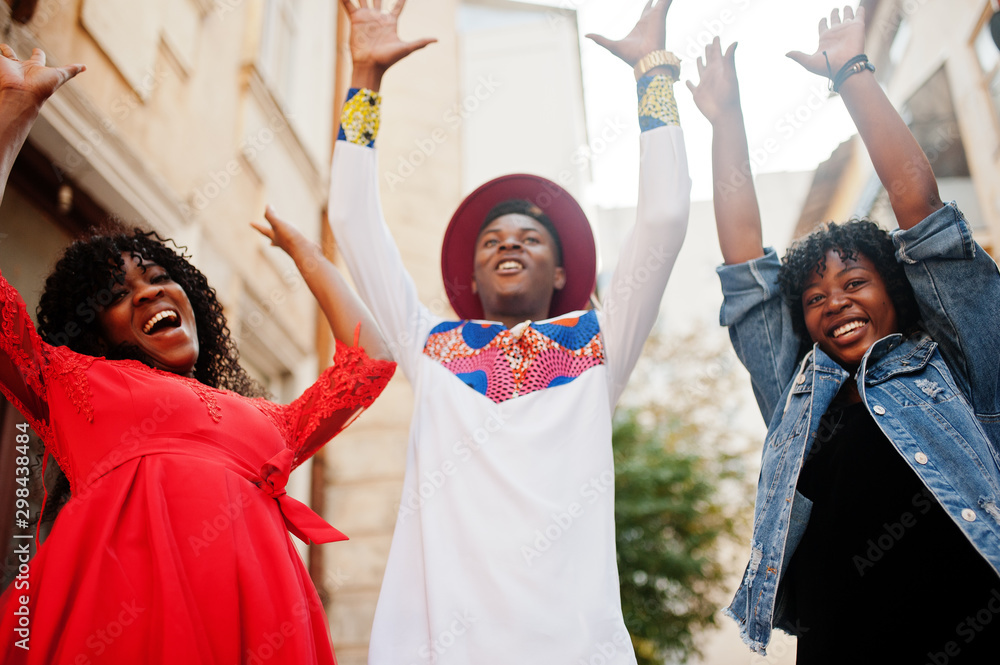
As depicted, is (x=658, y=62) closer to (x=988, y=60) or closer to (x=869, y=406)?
(x=869, y=406)

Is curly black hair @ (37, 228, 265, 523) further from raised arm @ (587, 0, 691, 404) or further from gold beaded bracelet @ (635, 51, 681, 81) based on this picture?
gold beaded bracelet @ (635, 51, 681, 81)

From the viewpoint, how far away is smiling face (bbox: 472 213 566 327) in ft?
8.69

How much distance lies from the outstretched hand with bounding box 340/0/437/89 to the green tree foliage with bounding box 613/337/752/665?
760 centimetres

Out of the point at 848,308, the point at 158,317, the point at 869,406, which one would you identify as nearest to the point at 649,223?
the point at 848,308

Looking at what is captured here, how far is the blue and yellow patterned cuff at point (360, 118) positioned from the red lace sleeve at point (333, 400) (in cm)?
64

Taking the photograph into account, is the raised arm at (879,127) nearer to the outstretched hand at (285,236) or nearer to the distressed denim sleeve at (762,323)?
the distressed denim sleeve at (762,323)

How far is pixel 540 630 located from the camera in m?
1.91

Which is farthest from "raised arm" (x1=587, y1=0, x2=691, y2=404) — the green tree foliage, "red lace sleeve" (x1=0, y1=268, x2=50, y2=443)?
the green tree foliage

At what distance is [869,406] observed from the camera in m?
2.13

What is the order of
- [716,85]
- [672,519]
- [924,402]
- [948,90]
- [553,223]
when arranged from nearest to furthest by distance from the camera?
[924,402] → [716,85] → [553,223] → [948,90] → [672,519]

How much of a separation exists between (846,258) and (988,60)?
22.7ft

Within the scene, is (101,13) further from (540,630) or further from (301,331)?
(540,630)

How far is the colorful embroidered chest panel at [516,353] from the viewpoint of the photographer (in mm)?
2352

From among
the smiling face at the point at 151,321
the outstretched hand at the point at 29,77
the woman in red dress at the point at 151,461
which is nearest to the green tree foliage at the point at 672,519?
the woman in red dress at the point at 151,461
